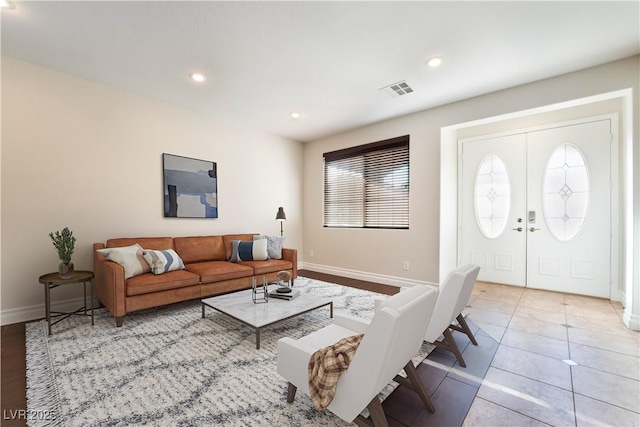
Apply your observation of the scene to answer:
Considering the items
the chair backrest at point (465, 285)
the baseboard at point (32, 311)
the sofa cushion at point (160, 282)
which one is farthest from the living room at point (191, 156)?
Answer: the chair backrest at point (465, 285)

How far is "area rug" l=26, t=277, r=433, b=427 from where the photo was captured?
1.50 metres

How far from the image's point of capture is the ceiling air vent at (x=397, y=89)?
3310 mm

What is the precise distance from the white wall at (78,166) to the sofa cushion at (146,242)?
0.86ft

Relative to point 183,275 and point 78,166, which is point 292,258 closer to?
point 183,275

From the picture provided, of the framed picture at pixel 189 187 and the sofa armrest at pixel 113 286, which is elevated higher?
the framed picture at pixel 189 187

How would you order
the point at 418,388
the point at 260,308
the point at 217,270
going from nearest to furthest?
the point at 418,388 → the point at 260,308 → the point at 217,270

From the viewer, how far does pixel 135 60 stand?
2.79 m

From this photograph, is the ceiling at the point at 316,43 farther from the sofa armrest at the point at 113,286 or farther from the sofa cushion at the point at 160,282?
the sofa cushion at the point at 160,282

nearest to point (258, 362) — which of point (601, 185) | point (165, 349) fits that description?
point (165, 349)

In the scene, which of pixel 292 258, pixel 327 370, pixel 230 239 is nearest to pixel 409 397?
pixel 327 370

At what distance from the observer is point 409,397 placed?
1705mm

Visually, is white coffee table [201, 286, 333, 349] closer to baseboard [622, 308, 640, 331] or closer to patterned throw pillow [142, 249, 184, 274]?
patterned throw pillow [142, 249, 184, 274]

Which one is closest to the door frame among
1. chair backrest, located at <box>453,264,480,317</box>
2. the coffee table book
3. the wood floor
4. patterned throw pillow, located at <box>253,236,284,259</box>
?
chair backrest, located at <box>453,264,480,317</box>

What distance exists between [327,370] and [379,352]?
0.30 m
